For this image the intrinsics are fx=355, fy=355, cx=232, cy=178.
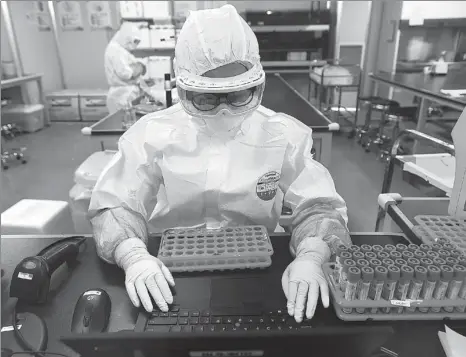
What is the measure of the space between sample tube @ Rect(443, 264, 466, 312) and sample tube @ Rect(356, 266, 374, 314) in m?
0.17

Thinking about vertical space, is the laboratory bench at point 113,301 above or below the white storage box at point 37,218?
above

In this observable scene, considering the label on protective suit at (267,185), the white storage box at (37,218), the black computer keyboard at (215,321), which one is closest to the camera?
the black computer keyboard at (215,321)

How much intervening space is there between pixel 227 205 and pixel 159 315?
1.55 ft

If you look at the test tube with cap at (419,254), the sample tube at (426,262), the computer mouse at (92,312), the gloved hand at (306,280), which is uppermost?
the sample tube at (426,262)

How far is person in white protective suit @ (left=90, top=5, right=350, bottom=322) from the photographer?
967 millimetres

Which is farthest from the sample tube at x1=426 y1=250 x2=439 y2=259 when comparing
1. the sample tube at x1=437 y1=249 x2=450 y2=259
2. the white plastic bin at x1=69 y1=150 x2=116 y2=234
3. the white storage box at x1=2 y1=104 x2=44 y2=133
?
the white storage box at x1=2 y1=104 x2=44 y2=133

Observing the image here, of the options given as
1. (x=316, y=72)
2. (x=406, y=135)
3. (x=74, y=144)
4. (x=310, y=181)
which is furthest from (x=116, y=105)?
(x=310, y=181)

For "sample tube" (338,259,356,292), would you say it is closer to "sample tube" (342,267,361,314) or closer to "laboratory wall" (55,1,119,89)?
"sample tube" (342,267,361,314)

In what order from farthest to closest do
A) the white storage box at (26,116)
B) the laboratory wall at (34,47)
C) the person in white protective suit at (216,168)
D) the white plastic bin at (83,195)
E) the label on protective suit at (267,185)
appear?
1. the laboratory wall at (34,47)
2. the white storage box at (26,116)
3. the white plastic bin at (83,195)
4. the label on protective suit at (267,185)
5. the person in white protective suit at (216,168)

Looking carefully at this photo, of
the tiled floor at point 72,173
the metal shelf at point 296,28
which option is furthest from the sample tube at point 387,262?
the metal shelf at point 296,28

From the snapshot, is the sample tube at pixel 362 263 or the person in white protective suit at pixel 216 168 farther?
the person in white protective suit at pixel 216 168

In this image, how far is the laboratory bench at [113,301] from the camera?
0.68 metres

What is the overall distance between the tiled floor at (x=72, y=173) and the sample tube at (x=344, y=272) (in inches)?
62.9

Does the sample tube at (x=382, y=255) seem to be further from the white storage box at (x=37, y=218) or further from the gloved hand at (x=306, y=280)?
the white storage box at (x=37, y=218)
